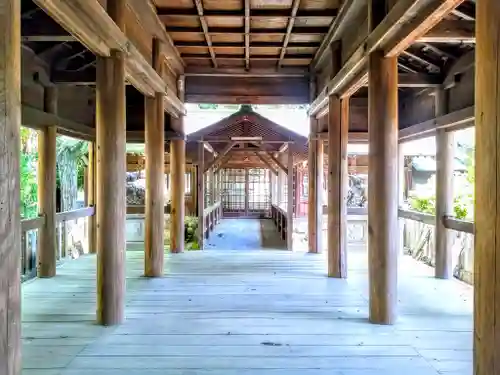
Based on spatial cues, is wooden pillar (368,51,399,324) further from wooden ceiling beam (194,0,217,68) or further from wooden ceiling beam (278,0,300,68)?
wooden ceiling beam (194,0,217,68)

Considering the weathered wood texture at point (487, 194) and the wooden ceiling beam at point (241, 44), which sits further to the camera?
the wooden ceiling beam at point (241, 44)

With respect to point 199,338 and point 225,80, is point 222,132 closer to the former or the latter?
point 225,80

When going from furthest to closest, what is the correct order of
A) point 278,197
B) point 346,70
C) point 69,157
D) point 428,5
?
1. point 278,197
2. point 69,157
3. point 346,70
4. point 428,5

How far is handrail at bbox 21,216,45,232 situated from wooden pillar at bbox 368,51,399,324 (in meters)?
4.02

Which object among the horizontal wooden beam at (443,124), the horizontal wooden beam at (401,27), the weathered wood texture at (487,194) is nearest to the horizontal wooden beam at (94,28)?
the horizontal wooden beam at (401,27)

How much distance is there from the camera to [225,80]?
25.2ft

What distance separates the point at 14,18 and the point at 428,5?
239 cm

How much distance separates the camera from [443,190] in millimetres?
5773

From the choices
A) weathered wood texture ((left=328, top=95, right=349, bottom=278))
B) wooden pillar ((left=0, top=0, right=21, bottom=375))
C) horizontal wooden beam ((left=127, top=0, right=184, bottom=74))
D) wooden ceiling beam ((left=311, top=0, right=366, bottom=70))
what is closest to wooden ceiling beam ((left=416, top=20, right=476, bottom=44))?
wooden ceiling beam ((left=311, top=0, right=366, bottom=70))

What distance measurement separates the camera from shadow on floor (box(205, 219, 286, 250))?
11266mm

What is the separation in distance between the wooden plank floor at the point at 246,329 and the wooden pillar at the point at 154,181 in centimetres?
32

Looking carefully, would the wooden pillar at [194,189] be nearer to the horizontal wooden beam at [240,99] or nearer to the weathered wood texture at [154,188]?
the horizontal wooden beam at [240,99]

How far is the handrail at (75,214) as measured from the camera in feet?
21.3

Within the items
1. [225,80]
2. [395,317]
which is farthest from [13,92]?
[225,80]
